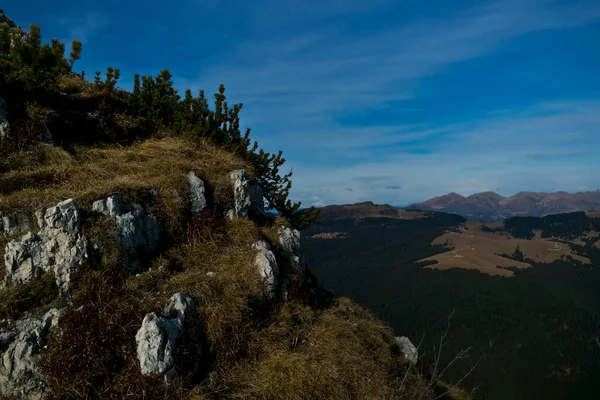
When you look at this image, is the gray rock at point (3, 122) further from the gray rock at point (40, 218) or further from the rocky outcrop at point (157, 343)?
the rocky outcrop at point (157, 343)

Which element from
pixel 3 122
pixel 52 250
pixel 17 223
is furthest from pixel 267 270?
pixel 3 122

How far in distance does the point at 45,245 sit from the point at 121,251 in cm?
162

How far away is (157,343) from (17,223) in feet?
16.2

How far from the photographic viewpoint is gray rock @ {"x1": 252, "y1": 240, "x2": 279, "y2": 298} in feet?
33.5

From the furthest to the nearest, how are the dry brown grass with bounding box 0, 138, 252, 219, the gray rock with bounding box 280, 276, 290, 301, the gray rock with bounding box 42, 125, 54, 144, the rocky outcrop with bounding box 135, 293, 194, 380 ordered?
the gray rock with bounding box 42, 125, 54, 144 → the gray rock with bounding box 280, 276, 290, 301 → the dry brown grass with bounding box 0, 138, 252, 219 → the rocky outcrop with bounding box 135, 293, 194, 380

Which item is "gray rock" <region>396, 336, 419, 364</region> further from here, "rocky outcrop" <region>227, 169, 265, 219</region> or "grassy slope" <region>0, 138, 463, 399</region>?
"rocky outcrop" <region>227, 169, 265, 219</region>

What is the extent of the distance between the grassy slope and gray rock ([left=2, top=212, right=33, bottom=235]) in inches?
8.6

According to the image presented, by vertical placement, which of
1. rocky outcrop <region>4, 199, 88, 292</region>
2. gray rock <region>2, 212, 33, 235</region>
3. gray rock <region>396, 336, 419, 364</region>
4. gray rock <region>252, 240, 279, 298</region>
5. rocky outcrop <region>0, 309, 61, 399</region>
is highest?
gray rock <region>2, 212, 33, 235</region>

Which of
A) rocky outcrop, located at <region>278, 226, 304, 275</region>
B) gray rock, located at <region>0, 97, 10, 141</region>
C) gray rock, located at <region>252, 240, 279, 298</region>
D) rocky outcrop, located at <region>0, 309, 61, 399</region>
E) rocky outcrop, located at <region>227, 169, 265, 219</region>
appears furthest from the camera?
rocky outcrop, located at <region>227, 169, 265, 219</region>

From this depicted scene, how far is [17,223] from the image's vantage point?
8961 millimetres

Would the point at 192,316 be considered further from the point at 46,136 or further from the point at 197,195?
the point at 46,136

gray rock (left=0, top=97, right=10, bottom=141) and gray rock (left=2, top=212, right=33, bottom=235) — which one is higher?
gray rock (left=0, top=97, right=10, bottom=141)

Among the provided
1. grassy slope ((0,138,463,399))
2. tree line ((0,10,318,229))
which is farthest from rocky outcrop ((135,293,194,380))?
tree line ((0,10,318,229))

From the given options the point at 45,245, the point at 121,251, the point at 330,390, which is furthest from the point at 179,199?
the point at 330,390
